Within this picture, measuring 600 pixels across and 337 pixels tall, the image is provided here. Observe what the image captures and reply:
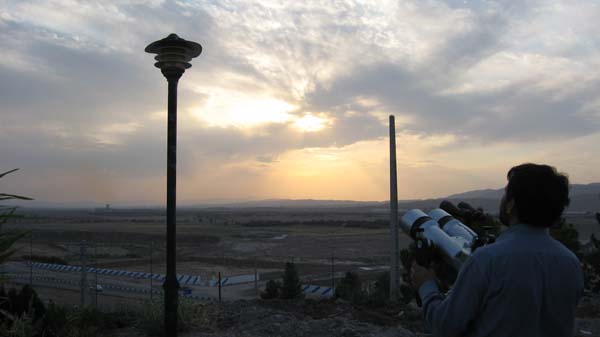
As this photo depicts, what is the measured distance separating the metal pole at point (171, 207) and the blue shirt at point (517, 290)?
15.9ft

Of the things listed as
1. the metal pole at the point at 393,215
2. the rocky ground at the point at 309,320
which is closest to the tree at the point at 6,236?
the rocky ground at the point at 309,320

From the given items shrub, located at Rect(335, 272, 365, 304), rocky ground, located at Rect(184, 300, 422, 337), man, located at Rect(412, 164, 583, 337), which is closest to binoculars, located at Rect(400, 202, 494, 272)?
man, located at Rect(412, 164, 583, 337)

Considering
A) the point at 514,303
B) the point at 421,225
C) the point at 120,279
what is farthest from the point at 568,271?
the point at 120,279

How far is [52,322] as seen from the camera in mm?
6320

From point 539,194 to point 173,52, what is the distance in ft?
17.2

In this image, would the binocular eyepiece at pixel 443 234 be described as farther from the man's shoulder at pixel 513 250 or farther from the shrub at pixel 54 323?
the shrub at pixel 54 323

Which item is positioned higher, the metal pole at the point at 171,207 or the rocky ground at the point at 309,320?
the metal pole at the point at 171,207

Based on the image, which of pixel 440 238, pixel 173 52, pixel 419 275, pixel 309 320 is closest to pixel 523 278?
pixel 419 275

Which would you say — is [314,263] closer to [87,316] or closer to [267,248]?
[267,248]

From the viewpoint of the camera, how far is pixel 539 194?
196 cm

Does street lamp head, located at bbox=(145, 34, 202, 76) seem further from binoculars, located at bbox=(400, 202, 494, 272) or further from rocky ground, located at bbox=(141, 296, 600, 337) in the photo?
binoculars, located at bbox=(400, 202, 494, 272)

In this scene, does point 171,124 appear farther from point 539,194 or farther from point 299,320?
point 539,194

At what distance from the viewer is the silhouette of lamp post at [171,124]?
20.6 feet

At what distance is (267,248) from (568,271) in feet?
132
